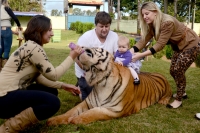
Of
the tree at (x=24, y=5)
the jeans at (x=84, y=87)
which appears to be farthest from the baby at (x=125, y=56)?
the tree at (x=24, y=5)

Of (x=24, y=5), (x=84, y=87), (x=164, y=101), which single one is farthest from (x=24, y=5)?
(x=164, y=101)

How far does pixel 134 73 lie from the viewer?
3.55 m

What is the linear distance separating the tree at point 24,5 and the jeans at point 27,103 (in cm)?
3963

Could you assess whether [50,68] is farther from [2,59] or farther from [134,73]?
[2,59]

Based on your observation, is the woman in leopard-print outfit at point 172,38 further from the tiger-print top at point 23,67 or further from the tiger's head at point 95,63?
the tiger-print top at point 23,67

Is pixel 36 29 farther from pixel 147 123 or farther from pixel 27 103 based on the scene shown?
pixel 147 123

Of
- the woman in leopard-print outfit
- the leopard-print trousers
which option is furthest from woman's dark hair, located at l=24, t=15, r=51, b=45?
the leopard-print trousers

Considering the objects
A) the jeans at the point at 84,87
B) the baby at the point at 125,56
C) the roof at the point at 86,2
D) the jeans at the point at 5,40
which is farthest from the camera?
the roof at the point at 86,2

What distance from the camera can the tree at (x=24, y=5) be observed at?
1641 inches

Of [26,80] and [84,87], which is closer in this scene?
[26,80]

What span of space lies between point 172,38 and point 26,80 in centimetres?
201

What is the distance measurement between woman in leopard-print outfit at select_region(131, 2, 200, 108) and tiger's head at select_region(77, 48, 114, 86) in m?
0.53

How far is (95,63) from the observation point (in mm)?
3125

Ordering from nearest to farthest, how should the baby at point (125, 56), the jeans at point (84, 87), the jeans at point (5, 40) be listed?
the baby at point (125, 56) < the jeans at point (84, 87) < the jeans at point (5, 40)
